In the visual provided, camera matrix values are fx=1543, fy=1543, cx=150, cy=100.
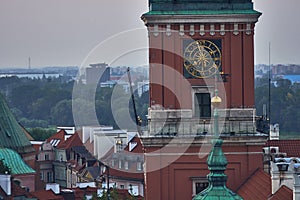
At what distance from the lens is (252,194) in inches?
1093

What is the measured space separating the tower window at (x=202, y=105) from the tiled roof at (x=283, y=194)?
413 cm

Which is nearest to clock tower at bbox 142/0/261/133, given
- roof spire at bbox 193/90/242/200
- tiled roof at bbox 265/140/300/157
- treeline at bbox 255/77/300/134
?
roof spire at bbox 193/90/242/200

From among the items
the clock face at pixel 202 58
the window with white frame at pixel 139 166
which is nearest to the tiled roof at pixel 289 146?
the clock face at pixel 202 58

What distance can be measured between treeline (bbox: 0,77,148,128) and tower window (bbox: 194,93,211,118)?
5282 centimetres

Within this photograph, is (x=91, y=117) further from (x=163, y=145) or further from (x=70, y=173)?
(x=163, y=145)

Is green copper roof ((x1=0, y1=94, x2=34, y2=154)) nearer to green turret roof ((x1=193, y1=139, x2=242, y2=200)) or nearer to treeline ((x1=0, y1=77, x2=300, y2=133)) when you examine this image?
treeline ((x1=0, y1=77, x2=300, y2=133))

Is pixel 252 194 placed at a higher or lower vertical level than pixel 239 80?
lower

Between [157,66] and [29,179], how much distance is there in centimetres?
2128

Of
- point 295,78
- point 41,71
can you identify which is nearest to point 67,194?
point 295,78

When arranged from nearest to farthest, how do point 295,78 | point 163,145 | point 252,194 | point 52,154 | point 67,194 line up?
point 252,194
point 163,145
point 67,194
point 52,154
point 295,78

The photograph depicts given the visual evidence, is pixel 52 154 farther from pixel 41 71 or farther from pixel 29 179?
pixel 41 71

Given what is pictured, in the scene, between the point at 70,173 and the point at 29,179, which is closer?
the point at 29,179

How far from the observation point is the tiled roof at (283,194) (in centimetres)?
2533

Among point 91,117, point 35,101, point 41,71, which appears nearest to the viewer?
point 91,117
